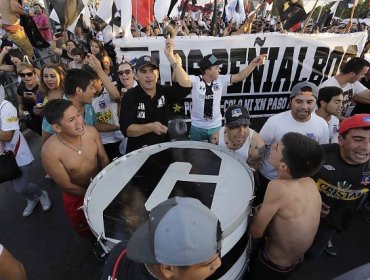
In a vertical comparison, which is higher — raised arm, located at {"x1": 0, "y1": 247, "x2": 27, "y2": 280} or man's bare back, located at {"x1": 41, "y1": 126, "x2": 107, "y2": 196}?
man's bare back, located at {"x1": 41, "y1": 126, "x2": 107, "y2": 196}

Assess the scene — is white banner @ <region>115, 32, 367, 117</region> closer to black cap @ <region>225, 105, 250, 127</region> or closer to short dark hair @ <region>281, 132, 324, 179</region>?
black cap @ <region>225, 105, 250, 127</region>

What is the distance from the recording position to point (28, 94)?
13.5 ft

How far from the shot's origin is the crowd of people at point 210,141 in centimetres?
98

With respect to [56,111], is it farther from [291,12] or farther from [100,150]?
[291,12]

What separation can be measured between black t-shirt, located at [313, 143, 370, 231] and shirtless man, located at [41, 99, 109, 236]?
2127 mm

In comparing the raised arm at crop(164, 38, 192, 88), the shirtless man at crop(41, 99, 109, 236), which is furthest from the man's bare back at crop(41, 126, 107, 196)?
the raised arm at crop(164, 38, 192, 88)

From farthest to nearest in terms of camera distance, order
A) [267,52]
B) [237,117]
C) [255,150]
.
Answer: [267,52], [255,150], [237,117]

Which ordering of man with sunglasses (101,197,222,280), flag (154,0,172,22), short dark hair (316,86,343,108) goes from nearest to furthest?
1. man with sunglasses (101,197,222,280)
2. short dark hair (316,86,343,108)
3. flag (154,0,172,22)

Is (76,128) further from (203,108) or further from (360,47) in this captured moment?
(360,47)

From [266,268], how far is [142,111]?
6.29 ft

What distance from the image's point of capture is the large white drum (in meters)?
1.64

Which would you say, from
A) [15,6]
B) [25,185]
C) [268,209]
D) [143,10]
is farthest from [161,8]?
[268,209]

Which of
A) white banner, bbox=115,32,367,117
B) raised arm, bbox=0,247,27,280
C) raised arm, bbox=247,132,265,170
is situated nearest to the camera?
raised arm, bbox=0,247,27,280

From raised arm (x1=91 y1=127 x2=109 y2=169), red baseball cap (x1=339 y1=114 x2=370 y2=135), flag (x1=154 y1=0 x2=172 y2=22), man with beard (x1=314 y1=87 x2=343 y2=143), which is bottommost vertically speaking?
raised arm (x1=91 y1=127 x2=109 y2=169)
